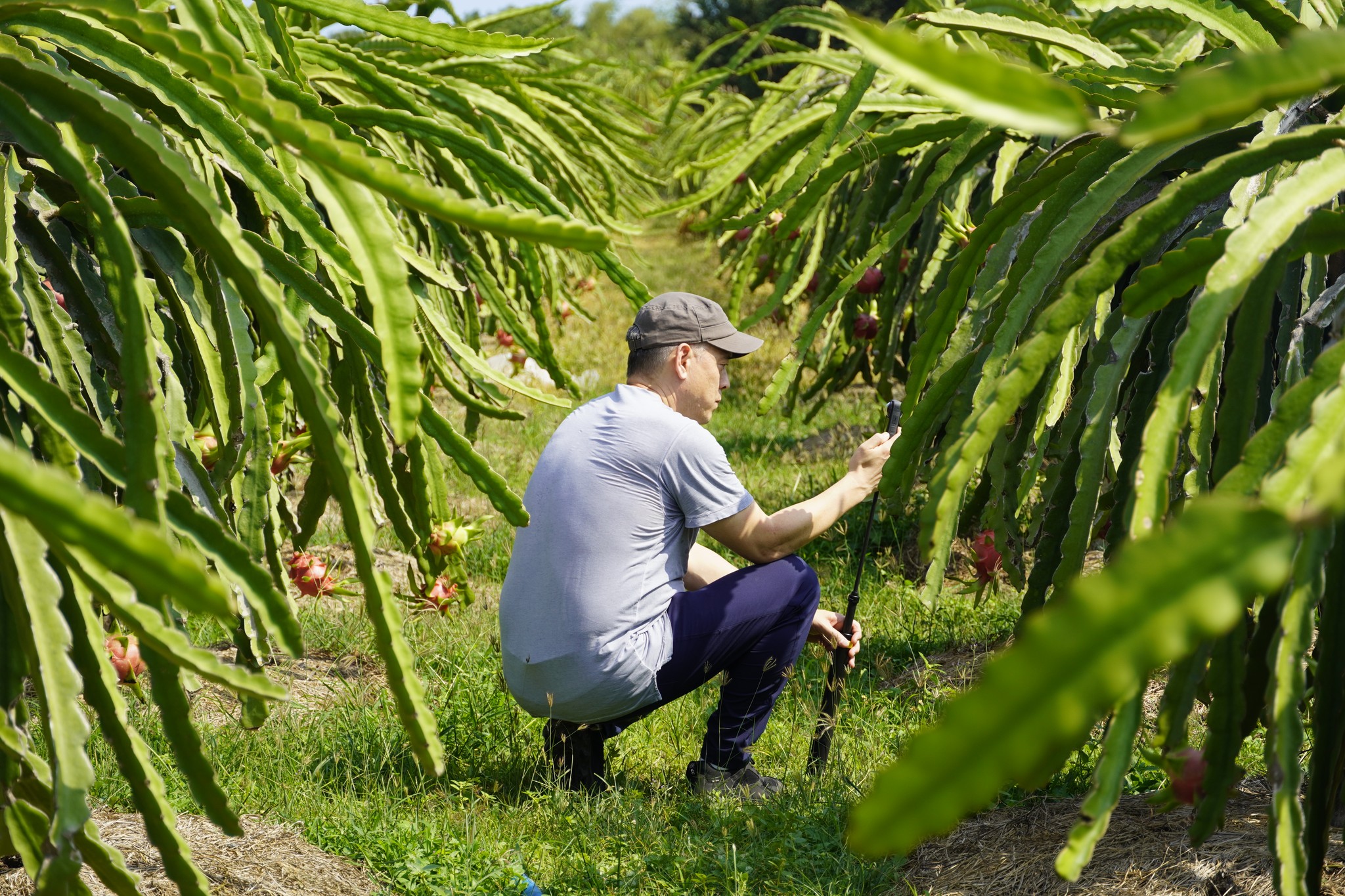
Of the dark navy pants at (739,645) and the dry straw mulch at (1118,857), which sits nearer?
the dry straw mulch at (1118,857)

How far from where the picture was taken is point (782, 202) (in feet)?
9.25

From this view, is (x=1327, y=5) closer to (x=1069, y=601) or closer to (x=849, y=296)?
(x=1069, y=601)

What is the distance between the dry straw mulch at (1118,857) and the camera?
2.22m

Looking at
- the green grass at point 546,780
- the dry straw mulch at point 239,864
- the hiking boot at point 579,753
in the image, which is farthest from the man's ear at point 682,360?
the dry straw mulch at point 239,864

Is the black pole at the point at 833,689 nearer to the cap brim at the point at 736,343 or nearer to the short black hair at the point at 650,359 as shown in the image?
the cap brim at the point at 736,343

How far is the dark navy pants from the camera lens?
311 centimetres

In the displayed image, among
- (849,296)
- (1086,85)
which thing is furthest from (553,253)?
(1086,85)

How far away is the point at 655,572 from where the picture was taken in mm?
3115

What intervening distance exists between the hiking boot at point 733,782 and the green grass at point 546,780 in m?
0.06

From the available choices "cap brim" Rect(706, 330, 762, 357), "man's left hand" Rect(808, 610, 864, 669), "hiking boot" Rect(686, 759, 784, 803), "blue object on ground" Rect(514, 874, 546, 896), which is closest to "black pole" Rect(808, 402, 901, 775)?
"man's left hand" Rect(808, 610, 864, 669)

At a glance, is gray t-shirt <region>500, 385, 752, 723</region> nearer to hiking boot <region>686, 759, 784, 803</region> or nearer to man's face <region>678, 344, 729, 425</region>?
man's face <region>678, 344, 729, 425</region>

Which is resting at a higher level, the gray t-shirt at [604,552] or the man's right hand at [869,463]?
the man's right hand at [869,463]

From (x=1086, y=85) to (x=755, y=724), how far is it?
1844mm

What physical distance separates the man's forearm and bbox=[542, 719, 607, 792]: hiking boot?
2.37 ft
